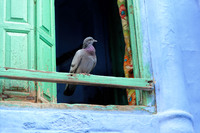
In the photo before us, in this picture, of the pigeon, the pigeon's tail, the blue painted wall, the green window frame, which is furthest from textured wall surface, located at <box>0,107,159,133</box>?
the pigeon's tail

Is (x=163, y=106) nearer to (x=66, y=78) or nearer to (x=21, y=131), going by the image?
(x=66, y=78)

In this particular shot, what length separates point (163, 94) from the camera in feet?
15.0

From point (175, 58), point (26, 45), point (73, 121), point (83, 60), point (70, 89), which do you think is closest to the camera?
point (73, 121)

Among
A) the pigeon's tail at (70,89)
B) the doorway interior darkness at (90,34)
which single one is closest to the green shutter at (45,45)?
the pigeon's tail at (70,89)

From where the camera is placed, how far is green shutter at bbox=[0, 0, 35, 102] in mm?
4314

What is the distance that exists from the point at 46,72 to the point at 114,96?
7.95ft

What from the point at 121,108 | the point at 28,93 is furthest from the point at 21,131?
the point at 121,108

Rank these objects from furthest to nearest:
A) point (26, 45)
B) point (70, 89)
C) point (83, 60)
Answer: point (70, 89), point (83, 60), point (26, 45)

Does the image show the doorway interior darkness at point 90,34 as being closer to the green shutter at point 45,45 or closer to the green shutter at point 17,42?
the green shutter at point 45,45

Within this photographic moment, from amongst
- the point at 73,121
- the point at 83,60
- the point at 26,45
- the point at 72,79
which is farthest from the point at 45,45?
the point at 83,60

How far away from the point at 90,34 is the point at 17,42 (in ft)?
9.00

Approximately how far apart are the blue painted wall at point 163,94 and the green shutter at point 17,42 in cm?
25

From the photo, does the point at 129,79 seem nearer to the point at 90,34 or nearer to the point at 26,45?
the point at 26,45

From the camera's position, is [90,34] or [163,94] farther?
[90,34]
